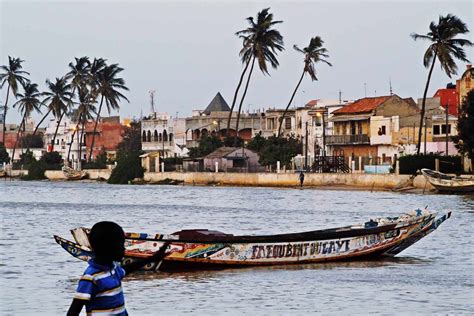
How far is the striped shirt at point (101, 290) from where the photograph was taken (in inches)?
309

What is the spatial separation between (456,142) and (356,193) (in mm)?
7333

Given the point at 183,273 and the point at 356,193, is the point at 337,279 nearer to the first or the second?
the point at 183,273

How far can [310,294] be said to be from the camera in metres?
19.7

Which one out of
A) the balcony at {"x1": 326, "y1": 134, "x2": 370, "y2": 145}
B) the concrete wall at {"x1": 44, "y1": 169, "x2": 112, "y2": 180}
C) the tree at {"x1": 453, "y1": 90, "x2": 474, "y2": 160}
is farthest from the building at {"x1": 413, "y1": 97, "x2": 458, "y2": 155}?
the concrete wall at {"x1": 44, "y1": 169, "x2": 112, "y2": 180}

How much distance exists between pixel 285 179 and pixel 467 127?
62.8ft

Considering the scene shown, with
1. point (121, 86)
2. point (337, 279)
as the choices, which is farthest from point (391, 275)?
point (121, 86)

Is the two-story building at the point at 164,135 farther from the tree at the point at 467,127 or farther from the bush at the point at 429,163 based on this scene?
the tree at the point at 467,127

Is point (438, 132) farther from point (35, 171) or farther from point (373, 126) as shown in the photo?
point (35, 171)

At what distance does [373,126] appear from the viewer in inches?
3676

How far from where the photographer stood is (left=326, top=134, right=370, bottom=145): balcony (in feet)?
309

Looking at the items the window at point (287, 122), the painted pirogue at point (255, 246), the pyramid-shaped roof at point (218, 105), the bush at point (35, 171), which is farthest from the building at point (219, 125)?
the painted pirogue at point (255, 246)

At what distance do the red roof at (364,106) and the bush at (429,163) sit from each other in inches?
795

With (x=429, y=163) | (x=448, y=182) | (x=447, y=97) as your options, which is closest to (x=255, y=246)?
(x=448, y=182)

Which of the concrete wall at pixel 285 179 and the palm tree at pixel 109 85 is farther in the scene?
the palm tree at pixel 109 85
